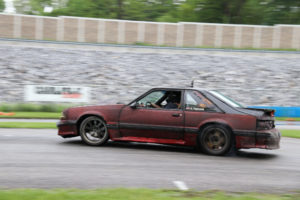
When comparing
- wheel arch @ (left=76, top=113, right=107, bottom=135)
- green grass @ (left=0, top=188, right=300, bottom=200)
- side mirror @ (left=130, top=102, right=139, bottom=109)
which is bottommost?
green grass @ (left=0, top=188, right=300, bottom=200)

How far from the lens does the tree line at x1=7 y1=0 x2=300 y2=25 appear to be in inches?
2591

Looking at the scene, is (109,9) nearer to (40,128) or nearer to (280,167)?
(40,128)

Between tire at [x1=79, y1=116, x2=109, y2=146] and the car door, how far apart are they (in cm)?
46

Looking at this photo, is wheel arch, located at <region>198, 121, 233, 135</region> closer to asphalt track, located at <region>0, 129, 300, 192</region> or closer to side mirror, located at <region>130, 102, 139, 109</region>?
asphalt track, located at <region>0, 129, 300, 192</region>

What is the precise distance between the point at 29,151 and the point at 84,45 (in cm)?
2734

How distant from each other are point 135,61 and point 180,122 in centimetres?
2405

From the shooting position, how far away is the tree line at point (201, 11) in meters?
65.8

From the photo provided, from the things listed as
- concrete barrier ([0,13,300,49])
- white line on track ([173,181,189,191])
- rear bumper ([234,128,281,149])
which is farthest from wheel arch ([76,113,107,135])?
concrete barrier ([0,13,300,49])

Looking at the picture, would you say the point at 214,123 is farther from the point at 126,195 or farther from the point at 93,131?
the point at 126,195

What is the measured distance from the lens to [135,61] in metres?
32.1

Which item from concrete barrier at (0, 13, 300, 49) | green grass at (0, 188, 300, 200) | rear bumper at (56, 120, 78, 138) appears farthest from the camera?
concrete barrier at (0, 13, 300, 49)

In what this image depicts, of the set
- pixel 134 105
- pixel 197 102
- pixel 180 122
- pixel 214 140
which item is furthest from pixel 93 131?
pixel 214 140

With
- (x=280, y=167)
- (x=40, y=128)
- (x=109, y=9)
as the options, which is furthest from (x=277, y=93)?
(x=109, y=9)

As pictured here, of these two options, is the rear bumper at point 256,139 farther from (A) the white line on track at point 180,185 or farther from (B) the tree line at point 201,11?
(B) the tree line at point 201,11
